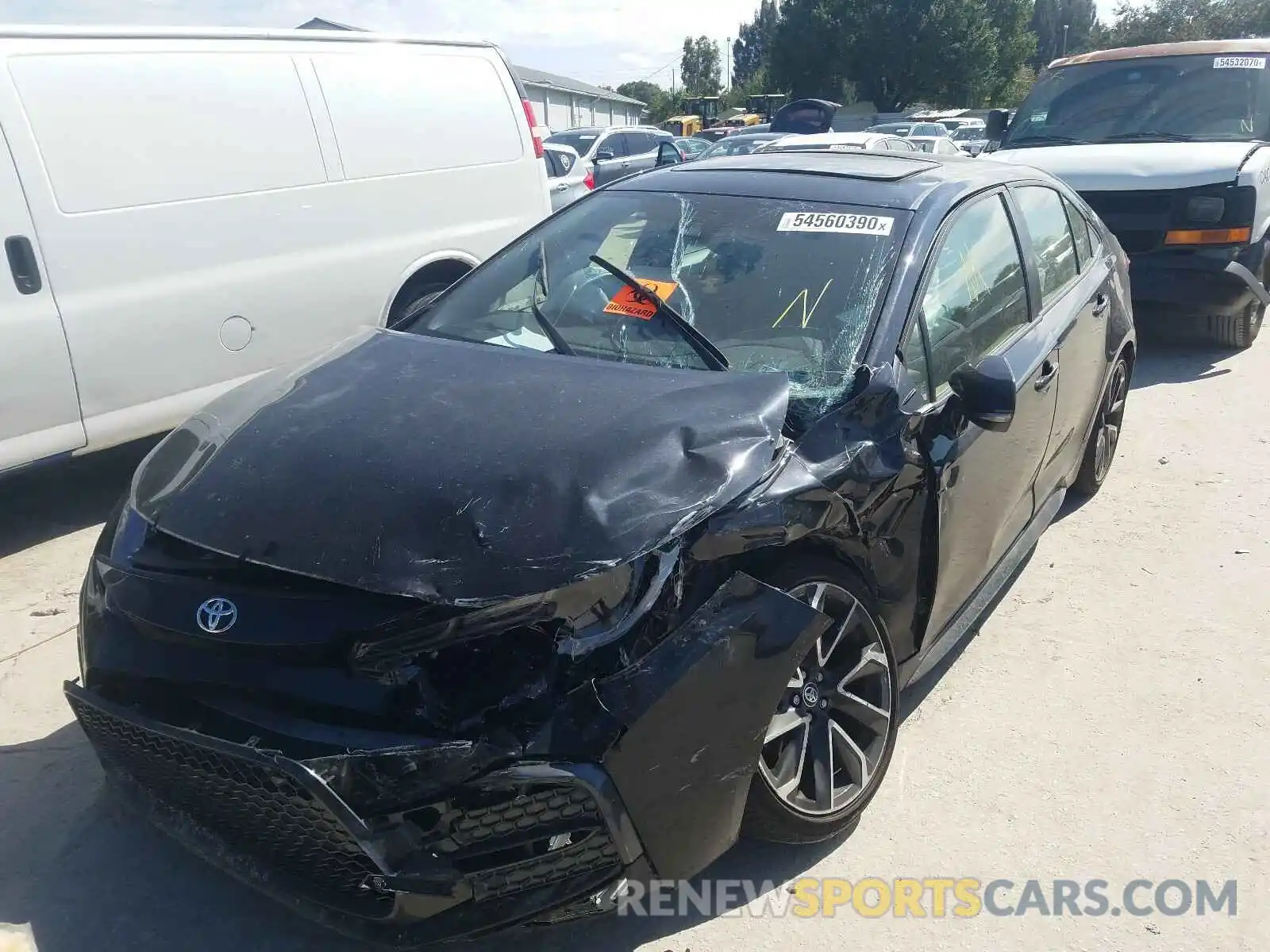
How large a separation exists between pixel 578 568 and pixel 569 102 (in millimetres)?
57837

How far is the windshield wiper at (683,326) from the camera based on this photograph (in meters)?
2.96

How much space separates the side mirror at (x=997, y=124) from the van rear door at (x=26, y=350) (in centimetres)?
728

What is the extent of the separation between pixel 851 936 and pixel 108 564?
1990 millimetres

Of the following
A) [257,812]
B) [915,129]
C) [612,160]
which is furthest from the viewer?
[915,129]

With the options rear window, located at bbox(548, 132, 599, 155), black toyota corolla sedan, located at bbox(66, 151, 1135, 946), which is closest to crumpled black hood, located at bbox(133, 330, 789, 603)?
black toyota corolla sedan, located at bbox(66, 151, 1135, 946)

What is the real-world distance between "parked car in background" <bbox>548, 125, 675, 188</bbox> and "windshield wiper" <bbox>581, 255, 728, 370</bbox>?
1484cm

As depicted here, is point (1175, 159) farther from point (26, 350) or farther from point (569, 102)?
point (569, 102)

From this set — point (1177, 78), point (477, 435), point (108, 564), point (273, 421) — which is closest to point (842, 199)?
point (477, 435)

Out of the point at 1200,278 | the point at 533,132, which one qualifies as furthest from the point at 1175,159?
the point at 533,132

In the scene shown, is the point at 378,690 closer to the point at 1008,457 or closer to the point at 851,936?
the point at 851,936

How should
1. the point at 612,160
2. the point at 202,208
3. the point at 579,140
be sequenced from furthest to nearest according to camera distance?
the point at 579,140, the point at 612,160, the point at 202,208

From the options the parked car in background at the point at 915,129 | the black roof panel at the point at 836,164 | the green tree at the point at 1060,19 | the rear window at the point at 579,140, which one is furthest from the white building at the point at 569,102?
the green tree at the point at 1060,19

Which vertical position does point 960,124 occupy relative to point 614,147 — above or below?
below

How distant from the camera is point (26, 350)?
4.38 metres
